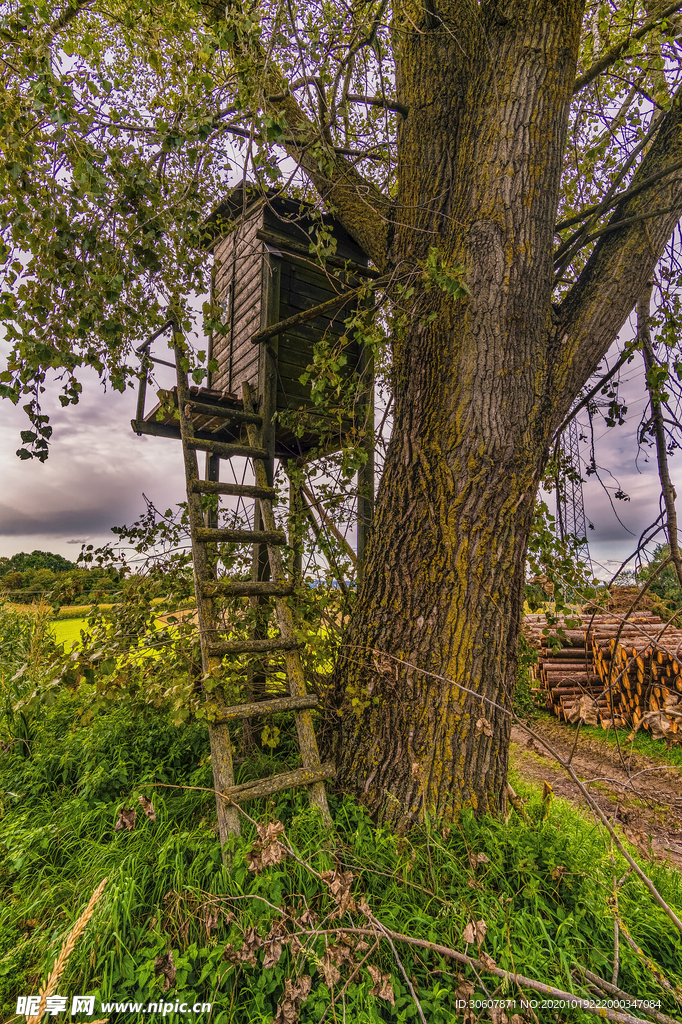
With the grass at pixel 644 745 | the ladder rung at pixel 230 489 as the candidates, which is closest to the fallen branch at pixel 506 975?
the ladder rung at pixel 230 489

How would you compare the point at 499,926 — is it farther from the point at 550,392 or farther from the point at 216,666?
the point at 550,392

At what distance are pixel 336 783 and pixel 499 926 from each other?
103 centimetres

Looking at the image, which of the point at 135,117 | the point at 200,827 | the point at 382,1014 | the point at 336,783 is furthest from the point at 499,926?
the point at 135,117

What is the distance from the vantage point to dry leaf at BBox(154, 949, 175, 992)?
80.5 inches

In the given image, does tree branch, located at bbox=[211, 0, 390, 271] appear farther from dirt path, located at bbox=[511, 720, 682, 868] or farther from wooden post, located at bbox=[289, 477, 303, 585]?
dirt path, located at bbox=[511, 720, 682, 868]

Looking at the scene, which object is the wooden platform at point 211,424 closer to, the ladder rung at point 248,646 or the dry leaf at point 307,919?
the ladder rung at point 248,646

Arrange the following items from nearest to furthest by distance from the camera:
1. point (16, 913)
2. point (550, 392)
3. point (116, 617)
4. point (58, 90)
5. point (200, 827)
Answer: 1. point (58, 90)
2. point (16, 913)
3. point (200, 827)
4. point (550, 392)
5. point (116, 617)

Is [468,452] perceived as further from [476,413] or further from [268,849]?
[268,849]

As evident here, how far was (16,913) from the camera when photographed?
8.22 feet

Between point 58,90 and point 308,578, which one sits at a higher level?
point 58,90

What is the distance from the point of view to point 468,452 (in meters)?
2.77

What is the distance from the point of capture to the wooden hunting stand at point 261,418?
9.41 ft

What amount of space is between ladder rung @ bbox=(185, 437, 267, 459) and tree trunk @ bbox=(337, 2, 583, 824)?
1357mm

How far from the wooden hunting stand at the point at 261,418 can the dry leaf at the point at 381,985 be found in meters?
Answer: 0.77
